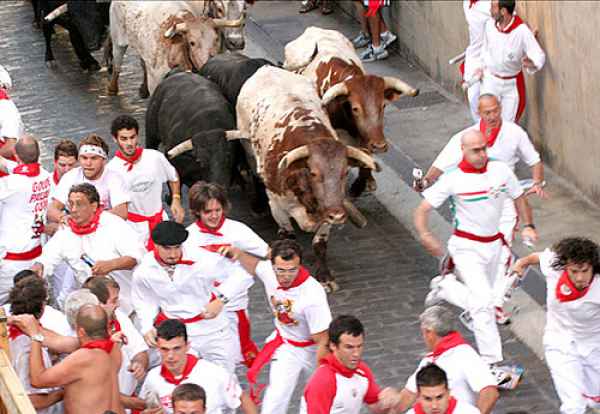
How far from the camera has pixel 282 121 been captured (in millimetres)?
14328

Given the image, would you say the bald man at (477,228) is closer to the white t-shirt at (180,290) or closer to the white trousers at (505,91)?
the white t-shirt at (180,290)

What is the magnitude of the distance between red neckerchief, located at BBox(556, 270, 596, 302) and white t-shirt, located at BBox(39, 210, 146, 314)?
3.08 metres

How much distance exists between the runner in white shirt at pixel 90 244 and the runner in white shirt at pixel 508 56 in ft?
17.6

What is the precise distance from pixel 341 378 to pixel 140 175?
420cm

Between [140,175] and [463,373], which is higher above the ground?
[463,373]

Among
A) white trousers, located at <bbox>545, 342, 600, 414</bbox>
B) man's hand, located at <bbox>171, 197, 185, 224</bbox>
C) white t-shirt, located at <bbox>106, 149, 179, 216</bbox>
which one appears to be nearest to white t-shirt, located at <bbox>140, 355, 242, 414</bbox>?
white trousers, located at <bbox>545, 342, 600, 414</bbox>

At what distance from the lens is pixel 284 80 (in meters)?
15.1

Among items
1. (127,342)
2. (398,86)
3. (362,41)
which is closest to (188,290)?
(127,342)

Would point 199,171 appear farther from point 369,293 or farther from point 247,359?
point 247,359

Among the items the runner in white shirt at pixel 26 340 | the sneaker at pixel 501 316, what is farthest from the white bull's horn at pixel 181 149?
the runner in white shirt at pixel 26 340

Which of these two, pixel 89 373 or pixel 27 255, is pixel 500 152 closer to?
pixel 27 255

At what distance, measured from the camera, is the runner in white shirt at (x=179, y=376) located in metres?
9.31

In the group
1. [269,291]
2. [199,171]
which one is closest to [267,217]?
[199,171]

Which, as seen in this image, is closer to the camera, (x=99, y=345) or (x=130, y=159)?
(x=99, y=345)
